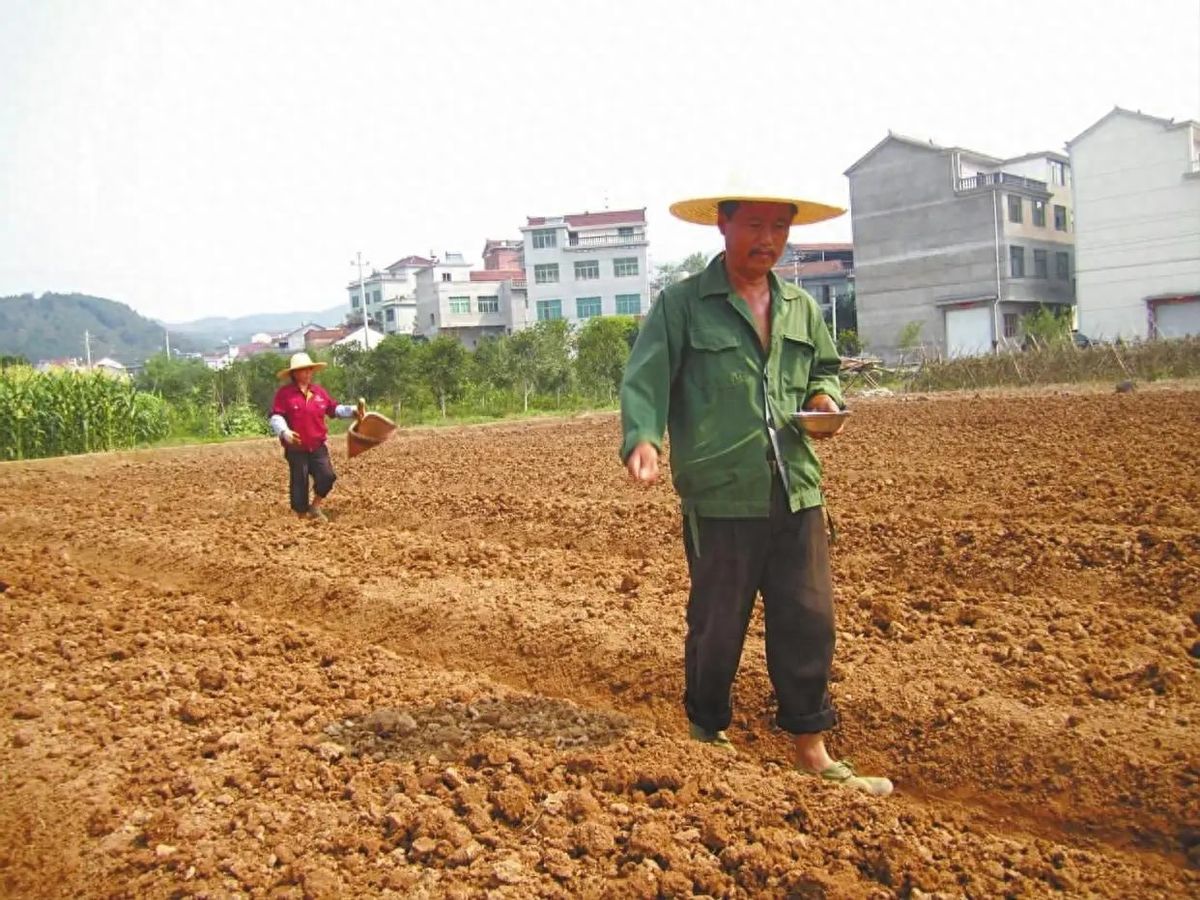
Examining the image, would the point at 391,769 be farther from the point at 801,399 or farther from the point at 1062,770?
the point at 1062,770

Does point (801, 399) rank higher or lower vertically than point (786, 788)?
higher

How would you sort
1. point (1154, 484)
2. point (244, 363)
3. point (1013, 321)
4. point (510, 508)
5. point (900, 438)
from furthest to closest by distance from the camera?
point (1013, 321) < point (244, 363) < point (900, 438) < point (510, 508) < point (1154, 484)

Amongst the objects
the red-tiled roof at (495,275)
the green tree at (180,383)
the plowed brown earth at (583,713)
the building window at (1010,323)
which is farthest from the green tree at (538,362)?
the red-tiled roof at (495,275)

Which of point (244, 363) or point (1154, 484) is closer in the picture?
Result: point (1154, 484)

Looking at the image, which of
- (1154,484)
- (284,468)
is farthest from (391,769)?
(284,468)

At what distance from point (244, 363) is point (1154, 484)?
31161 millimetres

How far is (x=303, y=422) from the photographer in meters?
8.95

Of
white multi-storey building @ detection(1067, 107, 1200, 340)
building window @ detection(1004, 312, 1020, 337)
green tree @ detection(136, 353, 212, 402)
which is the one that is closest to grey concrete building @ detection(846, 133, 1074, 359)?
building window @ detection(1004, 312, 1020, 337)

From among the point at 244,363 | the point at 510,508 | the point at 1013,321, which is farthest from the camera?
the point at 1013,321

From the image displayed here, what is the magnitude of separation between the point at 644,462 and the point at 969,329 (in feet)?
137

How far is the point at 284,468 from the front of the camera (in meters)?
15.0

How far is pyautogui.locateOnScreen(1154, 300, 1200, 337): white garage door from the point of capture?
3734cm

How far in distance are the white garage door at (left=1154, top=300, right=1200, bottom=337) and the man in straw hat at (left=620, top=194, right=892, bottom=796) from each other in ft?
128

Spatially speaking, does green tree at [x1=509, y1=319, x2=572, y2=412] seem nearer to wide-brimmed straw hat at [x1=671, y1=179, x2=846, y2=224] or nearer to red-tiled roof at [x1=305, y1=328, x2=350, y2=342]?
wide-brimmed straw hat at [x1=671, y1=179, x2=846, y2=224]
